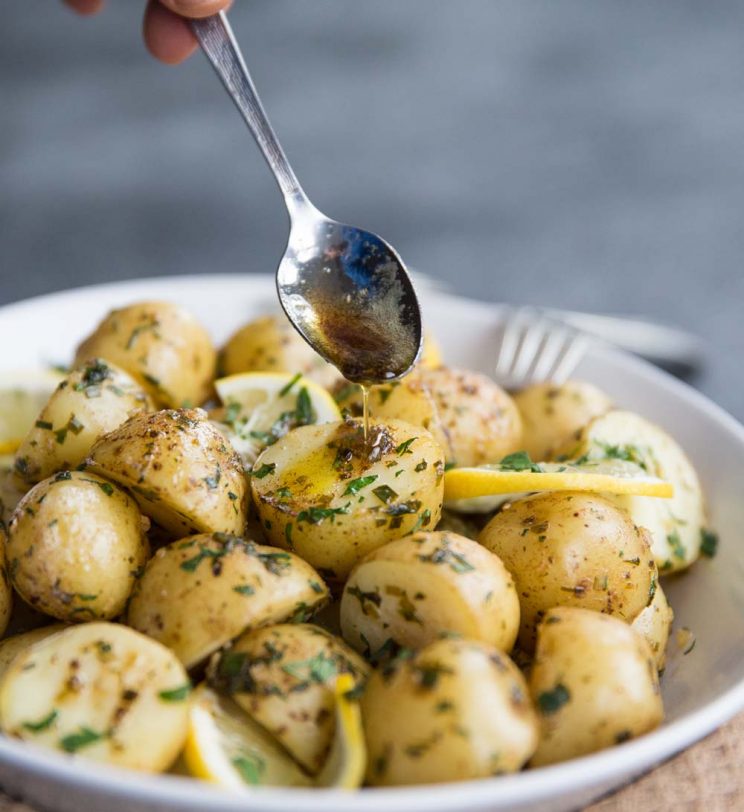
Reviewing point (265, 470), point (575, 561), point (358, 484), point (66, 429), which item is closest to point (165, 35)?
point (66, 429)

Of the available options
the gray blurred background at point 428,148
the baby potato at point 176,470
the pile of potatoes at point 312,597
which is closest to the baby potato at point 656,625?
the pile of potatoes at point 312,597

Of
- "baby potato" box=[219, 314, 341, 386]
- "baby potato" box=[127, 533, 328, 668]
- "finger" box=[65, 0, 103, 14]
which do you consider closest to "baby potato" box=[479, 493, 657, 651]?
"baby potato" box=[127, 533, 328, 668]

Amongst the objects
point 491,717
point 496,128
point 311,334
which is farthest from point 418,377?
point 496,128

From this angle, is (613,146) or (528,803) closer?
(528,803)

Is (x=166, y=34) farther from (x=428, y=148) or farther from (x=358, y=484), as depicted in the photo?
(x=428, y=148)

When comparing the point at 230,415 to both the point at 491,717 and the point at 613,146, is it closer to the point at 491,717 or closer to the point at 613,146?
the point at 491,717

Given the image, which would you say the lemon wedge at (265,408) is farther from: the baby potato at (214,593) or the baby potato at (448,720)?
the baby potato at (448,720)

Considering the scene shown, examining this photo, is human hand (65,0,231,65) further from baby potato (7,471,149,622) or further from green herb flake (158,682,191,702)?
green herb flake (158,682,191,702)
